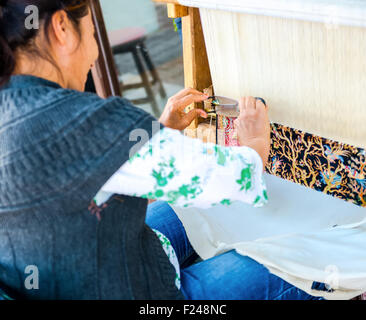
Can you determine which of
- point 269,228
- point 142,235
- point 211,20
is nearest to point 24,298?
point 142,235

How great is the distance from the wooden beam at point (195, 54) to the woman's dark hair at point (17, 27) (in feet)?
1.62

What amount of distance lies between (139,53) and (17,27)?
2029mm

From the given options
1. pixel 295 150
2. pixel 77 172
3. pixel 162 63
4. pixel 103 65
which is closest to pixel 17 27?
pixel 77 172

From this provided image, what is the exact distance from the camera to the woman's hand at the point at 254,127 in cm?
96

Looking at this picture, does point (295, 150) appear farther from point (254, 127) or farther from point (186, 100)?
point (186, 100)

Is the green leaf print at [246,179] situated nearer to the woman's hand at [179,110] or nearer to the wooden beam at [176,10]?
the woman's hand at [179,110]

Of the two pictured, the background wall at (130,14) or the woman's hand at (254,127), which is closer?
the woman's hand at (254,127)

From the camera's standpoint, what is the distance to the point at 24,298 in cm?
76

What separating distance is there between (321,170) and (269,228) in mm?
213

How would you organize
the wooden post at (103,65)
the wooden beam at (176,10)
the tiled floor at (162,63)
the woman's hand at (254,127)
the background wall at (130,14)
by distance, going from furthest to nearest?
1. the tiled floor at (162,63)
2. the background wall at (130,14)
3. the wooden post at (103,65)
4. the wooden beam at (176,10)
5. the woman's hand at (254,127)

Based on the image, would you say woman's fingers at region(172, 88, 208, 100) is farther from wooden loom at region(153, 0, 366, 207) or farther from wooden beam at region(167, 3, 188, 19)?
wooden beam at region(167, 3, 188, 19)

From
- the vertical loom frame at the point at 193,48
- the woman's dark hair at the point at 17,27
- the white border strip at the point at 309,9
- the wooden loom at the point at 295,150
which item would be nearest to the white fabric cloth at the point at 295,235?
the wooden loom at the point at 295,150

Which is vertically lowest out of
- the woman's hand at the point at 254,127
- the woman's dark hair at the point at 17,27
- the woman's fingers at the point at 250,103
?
the woman's hand at the point at 254,127

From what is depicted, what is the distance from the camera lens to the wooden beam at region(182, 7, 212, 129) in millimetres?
1132
